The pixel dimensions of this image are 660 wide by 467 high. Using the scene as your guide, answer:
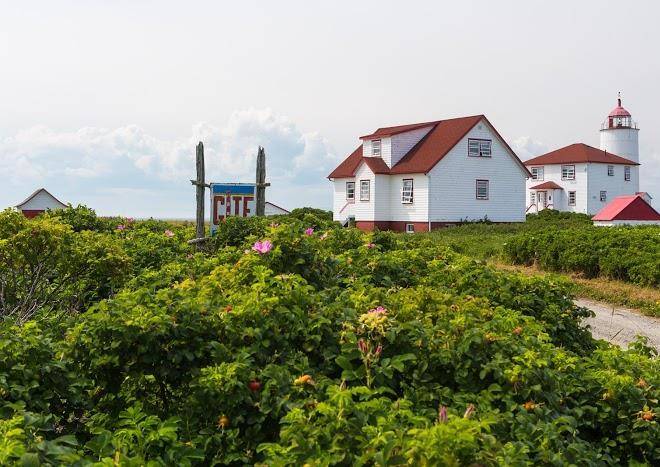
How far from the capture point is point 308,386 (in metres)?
3.79

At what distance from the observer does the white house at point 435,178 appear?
3744cm

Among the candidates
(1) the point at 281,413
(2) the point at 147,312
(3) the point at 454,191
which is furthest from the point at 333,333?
(3) the point at 454,191

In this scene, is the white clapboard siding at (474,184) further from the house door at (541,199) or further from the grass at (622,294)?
the grass at (622,294)

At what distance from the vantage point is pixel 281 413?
3.66 metres

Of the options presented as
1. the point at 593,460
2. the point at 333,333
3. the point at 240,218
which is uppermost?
the point at 240,218

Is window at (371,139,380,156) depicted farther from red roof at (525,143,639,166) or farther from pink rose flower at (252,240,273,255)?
pink rose flower at (252,240,273,255)

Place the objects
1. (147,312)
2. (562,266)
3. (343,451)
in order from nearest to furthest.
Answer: (343,451), (147,312), (562,266)

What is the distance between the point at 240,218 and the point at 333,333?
288 inches

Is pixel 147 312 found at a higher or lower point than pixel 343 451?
higher

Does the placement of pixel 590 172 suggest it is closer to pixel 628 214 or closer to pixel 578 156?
pixel 578 156

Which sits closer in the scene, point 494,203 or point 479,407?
point 479,407

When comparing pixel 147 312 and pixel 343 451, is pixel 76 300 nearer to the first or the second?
pixel 147 312

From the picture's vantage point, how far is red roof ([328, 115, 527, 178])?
123 feet


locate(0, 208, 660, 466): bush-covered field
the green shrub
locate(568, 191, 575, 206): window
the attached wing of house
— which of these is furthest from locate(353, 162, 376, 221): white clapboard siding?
locate(0, 208, 660, 466): bush-covered field
